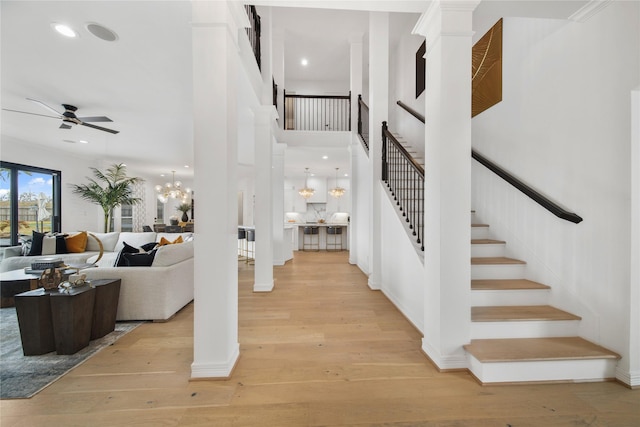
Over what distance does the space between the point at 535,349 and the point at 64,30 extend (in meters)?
5.11

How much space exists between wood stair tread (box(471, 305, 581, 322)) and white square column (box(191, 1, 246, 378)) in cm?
203

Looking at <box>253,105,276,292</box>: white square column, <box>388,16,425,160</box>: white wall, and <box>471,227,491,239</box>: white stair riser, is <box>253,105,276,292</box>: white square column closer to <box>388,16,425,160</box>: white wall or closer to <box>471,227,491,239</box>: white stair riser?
<box>471,227,491,239</box>: white stair riser

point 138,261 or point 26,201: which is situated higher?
point 26,201

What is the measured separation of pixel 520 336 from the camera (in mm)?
2086

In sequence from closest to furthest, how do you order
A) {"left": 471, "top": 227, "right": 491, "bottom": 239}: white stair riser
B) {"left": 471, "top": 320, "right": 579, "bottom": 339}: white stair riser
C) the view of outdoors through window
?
{"left": 471, "top": 320, "right": 579, "bottom": 339}: white stair riser < {"left": 471, "top": 227, "right": 491, "bottom": 239}: white stair riser < the view of outdoors through window

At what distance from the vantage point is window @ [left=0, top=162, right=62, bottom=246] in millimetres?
5820

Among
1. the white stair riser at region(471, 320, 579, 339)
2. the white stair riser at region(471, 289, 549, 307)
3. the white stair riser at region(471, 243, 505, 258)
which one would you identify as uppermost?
the white stair riser at region(471, 243, 505, 258)

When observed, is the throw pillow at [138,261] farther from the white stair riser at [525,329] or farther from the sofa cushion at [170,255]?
the white stair riser at [525,329]

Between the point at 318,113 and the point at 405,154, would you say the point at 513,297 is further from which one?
the point at 318,113

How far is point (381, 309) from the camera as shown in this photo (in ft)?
10.3

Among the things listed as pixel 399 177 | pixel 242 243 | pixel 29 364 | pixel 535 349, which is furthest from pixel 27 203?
pixel 535 349

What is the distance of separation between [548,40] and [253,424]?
13.0 ft

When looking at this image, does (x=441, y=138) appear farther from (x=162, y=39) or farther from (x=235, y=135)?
(x=162, y=39)

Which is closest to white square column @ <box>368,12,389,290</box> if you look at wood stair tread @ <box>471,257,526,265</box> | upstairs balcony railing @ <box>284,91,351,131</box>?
wood stair tread @ <box>471,257,526,265</box>
